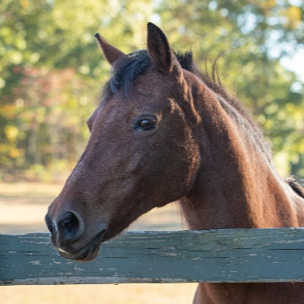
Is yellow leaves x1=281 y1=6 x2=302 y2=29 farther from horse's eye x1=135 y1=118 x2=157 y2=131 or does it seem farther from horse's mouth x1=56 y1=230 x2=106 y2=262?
horse's mouth x1=56 y1=230 x2=106 y2=262

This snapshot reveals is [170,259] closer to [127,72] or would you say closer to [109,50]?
[127,72]

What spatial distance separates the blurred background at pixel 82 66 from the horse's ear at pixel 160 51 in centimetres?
1491

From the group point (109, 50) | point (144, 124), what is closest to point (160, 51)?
point (144, 124)

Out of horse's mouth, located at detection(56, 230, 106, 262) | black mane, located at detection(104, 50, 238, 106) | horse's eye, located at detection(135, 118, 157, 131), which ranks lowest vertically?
horse's mouth, located at detection(56, 230, 106, 262)

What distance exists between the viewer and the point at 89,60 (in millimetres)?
28406

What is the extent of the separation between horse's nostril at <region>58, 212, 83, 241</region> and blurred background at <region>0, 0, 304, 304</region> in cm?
1509

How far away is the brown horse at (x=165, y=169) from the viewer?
236 centimetres

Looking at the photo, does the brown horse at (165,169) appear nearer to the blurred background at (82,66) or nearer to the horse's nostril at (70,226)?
the horse's nostril at (70,226)

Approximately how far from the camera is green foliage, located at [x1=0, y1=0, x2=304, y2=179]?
23.7 m

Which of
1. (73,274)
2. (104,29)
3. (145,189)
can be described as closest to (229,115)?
(145,189)

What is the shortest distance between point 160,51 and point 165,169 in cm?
58

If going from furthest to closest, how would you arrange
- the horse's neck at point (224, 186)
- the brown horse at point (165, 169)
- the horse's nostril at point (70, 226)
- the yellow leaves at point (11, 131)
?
the yellow leaves at point (11, 131)
the horse's neck at point (224, 186)
the brown horse at point (165, 169)
the horse's nostril at point (70, 226)

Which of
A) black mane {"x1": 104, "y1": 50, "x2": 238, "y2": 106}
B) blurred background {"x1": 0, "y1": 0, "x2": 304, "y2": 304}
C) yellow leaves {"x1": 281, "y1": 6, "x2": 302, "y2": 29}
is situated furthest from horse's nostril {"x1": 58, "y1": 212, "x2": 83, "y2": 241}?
yellow leaves {"x1": 281, "y1": 6, "x2": 302, "y2": 29}

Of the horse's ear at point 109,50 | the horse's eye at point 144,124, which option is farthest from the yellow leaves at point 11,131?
the horse's eye at point 144,124
